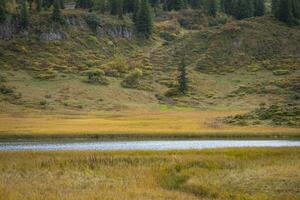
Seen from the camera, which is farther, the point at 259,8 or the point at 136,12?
the point at 259,8

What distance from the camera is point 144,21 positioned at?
166 metres

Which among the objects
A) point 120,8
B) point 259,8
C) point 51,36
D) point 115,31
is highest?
point 120,8

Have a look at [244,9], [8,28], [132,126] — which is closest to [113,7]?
[8,28]

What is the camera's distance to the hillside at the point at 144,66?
355 ft

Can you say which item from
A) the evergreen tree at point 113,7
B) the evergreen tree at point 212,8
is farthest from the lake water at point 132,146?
the evergreen tree at point 212,8

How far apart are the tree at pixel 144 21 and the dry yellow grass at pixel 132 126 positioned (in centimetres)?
7841

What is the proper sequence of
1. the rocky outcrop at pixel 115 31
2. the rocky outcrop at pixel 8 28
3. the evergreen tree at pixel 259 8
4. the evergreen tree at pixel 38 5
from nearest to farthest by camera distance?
the rocky outcrop at pixel 8 28 < the rocky outcrop at pixel 115 31 < the evergreen tree at pixel 38 5 < the evergreen tree at pixel 259 8

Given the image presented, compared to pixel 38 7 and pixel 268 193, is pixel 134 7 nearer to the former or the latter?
pixel 38 7

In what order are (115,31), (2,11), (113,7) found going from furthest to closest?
(113,7) → (115,31) → (2,11)

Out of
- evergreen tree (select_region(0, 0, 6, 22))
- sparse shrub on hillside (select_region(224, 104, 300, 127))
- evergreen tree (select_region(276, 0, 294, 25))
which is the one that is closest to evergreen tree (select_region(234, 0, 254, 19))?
evergreen tree (select_region(276, 0, 294, 25))

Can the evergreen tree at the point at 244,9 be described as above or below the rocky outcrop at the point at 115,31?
above

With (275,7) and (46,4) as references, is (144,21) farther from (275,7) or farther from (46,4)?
(275,7)

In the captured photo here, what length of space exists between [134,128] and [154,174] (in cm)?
4211

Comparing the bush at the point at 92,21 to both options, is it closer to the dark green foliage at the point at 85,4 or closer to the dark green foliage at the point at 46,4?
the dark green foliage at the point at 46,4
